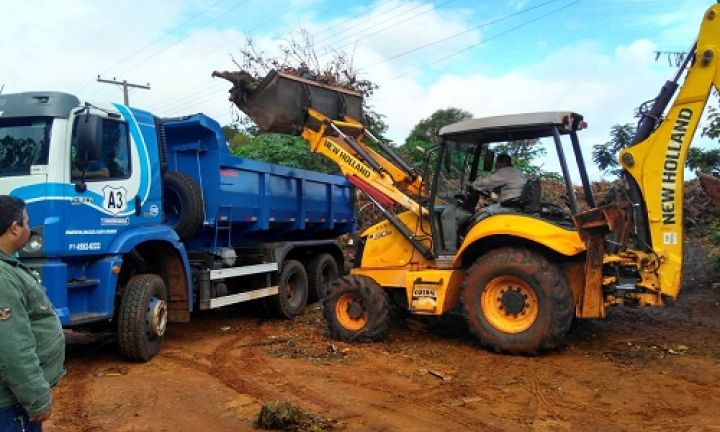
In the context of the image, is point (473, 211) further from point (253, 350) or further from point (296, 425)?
point (296, 425)

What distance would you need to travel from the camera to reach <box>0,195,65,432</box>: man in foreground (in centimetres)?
261

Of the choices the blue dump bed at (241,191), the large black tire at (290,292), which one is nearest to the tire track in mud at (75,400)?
the blue dump bed at (241,191)

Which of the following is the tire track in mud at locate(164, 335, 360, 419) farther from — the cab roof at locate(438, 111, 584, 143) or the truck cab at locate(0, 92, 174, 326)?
the cab roof at locate(438, 111, 584, 143)

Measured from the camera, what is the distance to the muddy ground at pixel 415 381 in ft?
16.4

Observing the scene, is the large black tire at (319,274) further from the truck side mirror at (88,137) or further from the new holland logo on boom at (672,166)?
the new holland logo on boom at (672,166)

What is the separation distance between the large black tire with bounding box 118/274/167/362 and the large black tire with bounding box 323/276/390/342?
6.60ft

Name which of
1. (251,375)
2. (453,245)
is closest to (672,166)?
(453,245)

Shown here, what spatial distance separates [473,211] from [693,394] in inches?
131

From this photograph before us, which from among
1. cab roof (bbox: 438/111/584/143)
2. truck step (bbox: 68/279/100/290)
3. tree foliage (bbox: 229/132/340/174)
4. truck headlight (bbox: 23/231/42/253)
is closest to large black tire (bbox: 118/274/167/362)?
truck step (bbox: 68/279/100/290)

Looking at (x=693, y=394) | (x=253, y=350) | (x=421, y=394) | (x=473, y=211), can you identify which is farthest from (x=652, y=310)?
(x=253, y=350)

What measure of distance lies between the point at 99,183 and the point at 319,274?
5062mm

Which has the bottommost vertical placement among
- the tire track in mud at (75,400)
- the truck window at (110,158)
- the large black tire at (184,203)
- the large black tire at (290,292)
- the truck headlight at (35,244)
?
the tire track in mud at (75,400)

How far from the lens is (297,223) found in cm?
1022

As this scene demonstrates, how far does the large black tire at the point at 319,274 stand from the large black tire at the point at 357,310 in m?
2.95
